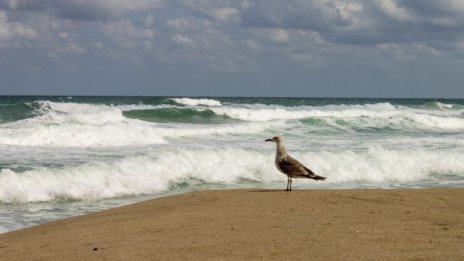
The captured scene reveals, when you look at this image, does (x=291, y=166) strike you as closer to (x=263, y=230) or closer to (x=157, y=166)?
(x=263, y=230)

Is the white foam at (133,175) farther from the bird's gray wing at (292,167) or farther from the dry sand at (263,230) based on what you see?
the bird's gray wing at (292,167)

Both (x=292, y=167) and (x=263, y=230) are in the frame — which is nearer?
(x=263, y=230)

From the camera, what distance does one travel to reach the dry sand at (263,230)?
5633 mm

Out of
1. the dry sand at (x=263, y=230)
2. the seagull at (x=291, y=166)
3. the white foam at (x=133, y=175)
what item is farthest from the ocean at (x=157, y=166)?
the seagull at (x=291, y=166)

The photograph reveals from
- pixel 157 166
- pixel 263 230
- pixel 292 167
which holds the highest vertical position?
pixel 292 167

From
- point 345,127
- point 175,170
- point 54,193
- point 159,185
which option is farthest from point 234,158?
point 345,127

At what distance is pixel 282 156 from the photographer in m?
9.75

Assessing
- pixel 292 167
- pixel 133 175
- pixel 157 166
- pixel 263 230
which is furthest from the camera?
pixel 157 166

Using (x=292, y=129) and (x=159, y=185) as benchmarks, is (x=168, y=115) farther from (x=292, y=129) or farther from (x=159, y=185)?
(x=159, y=185)

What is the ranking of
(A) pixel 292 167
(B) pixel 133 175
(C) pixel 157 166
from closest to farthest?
(A) pixel 292 167 < (B) pixel 133 175 < (C) pixel 157 166

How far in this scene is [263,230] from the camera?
21.7ft

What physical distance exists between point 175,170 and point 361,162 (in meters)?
4.76

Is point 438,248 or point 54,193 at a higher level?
point 438,248

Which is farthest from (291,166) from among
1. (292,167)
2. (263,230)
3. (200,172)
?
(200,172)
